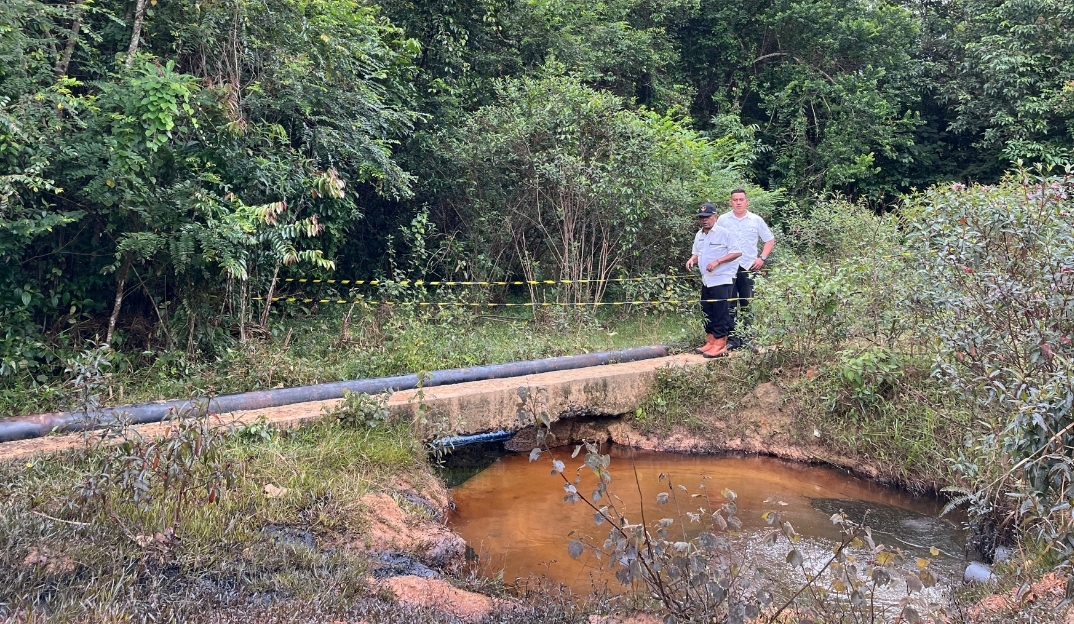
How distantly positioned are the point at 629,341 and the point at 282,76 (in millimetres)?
4294

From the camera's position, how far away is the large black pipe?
175 inches

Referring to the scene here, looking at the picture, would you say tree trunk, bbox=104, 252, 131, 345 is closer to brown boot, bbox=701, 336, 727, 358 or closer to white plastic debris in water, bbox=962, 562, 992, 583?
brown boot, bbox=701, 336, 727, 358

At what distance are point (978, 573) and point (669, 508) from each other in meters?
1.94

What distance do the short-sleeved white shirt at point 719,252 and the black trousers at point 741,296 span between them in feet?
0.53

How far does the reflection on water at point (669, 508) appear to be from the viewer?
4.52 m

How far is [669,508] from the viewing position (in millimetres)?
5363

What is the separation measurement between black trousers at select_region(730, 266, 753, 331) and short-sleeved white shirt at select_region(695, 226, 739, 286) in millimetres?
160

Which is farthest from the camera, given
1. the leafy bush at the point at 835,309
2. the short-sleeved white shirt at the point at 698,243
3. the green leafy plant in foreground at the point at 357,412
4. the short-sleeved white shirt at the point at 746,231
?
the short-sleeved white shirt at the point at 698,243

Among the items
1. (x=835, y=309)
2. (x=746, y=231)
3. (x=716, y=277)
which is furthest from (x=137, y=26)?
(x=835, y=309)

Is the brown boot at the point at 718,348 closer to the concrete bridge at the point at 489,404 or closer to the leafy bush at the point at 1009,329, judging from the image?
the concrete bridge at the point at 489,404

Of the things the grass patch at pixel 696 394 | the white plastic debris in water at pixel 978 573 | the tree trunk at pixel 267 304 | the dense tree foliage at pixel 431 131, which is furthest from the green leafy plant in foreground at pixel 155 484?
the grass patch at pixel 696 394

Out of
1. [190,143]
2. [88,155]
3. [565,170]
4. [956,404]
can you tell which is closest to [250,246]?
[190,143]

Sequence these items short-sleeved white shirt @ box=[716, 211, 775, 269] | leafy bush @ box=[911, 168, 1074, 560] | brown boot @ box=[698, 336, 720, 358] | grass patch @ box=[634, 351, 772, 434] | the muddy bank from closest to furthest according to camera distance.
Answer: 1. leafy bush @ box=[911, 168, 1074, 560]
2. the muddy bank
3. grass patch @ box=[634, 351, 772, 434]
4. short-sleeved white shirt @ box=[716, 211, 775, 269]
5. brown boot @ box=[698, 336, 720, 358]

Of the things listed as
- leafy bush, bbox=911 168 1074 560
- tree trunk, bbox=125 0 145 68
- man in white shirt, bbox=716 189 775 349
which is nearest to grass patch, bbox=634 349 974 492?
man in white shirt, bbox=716 189 775 349
